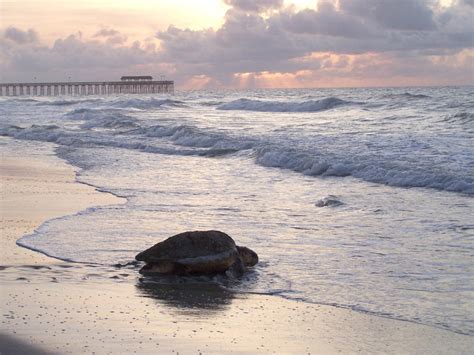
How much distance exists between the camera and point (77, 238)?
31.1 ft

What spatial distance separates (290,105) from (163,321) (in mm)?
43993

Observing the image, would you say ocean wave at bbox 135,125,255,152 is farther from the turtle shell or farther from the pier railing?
the pier railing

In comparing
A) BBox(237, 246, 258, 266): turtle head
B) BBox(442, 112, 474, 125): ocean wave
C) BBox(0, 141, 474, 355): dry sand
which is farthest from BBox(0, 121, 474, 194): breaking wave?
BBox(442, 112, 474, 125): ocean wave

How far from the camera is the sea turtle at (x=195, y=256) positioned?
757 cm

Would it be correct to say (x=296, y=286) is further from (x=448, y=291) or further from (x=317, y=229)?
(x=317, y=229)

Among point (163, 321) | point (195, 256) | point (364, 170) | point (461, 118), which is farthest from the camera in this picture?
point (461, 118)

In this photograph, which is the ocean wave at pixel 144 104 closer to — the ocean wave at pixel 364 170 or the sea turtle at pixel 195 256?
the ocean wave at pixel 364 170

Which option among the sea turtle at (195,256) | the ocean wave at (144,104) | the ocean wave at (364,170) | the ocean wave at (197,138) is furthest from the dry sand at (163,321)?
the ocean wave at (144,104)

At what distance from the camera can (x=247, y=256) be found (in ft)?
26.2

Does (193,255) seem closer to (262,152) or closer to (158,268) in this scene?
(158,268)

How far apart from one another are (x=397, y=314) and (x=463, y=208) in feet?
18.9

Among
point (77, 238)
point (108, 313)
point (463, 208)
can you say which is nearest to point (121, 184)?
point (77, 238)

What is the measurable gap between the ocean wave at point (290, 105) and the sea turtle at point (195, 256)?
38.8 metres

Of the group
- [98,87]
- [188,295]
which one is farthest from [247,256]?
[98,87]
